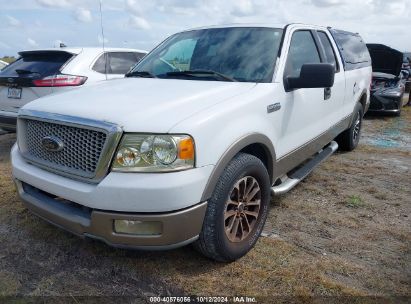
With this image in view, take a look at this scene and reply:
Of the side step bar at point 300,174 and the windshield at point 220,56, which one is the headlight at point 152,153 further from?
the side step bar at point 300,174

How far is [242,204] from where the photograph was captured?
3.04 m

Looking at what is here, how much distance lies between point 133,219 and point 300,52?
8.31 feet

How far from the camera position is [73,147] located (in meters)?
2.62

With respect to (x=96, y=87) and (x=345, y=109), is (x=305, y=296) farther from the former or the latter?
(x=345, y=109)

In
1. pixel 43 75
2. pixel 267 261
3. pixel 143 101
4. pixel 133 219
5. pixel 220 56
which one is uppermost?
pixel 220 56

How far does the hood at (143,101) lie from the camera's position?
247cm

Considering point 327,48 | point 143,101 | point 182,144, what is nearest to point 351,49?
point 327,48

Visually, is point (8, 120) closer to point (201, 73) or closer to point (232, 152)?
point (201, 73)

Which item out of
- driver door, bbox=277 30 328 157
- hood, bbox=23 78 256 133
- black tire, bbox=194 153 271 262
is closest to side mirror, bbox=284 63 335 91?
driver door, bbox=277 30 328 157

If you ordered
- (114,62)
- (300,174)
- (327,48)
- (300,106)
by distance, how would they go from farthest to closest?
(114,62), (327,48), (300,174), (300,106)

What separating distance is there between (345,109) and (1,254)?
14.5 feet

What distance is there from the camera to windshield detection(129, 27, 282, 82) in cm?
343

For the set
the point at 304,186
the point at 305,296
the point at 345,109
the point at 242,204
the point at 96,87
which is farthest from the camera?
the point at 345,109

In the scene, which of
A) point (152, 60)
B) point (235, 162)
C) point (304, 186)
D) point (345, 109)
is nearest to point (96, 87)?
point (152, 60)
